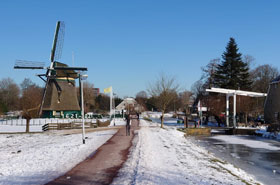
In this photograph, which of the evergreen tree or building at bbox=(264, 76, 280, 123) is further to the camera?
the evergreen tree

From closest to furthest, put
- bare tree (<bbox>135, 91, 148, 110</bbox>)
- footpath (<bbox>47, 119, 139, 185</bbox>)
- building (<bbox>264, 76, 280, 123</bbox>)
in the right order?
footpath (<bbox>47, 119, 139, 185</bbox>) → building (<bbox>264, 76, 280, 123</bbox>) → bare tree (<bbox>135, 91, 148, 110</bbox>)

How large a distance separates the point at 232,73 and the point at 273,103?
42.0 feet

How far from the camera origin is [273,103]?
4175 centimetres

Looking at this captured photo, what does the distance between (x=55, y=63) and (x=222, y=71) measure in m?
31.6

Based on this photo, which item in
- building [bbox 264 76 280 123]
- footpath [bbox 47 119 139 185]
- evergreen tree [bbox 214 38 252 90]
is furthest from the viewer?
evergreen tree [bbox 214 38 252 90]

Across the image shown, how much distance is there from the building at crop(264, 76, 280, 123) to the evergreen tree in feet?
31.1

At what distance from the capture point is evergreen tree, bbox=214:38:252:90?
5250 centimetres

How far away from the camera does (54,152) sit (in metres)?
14.2

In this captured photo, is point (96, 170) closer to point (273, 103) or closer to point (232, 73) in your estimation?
point (273, 103)

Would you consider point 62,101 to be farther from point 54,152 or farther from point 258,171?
point 258,171

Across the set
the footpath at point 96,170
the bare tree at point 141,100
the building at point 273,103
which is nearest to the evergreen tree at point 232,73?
the building at point 273,103

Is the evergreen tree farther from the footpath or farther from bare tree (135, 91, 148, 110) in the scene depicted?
bare tree (135, 91, 148, 110)

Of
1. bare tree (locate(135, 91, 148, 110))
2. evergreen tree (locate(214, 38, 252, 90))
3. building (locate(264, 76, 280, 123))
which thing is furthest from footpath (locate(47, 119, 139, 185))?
bare tree (locate(135, 91, 148, 110))

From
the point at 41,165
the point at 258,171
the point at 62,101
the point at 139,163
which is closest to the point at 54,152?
the point at 41,165
